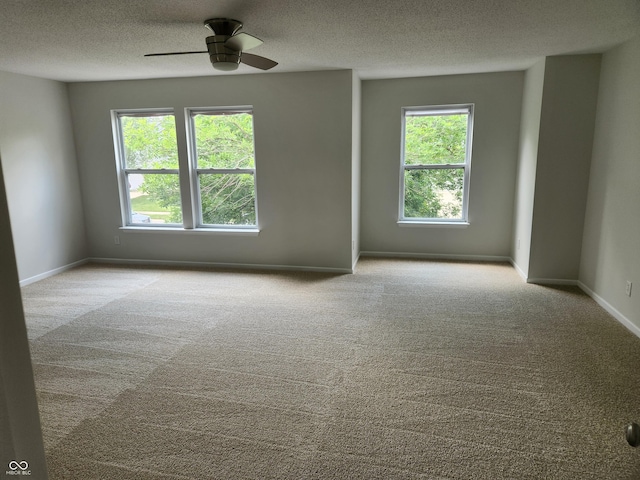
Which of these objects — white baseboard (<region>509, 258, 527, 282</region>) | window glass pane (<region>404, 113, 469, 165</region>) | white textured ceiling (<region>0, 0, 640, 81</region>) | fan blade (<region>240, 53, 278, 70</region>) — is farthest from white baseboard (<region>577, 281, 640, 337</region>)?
fan blade (<region>240, 53, 278, 70</region>)

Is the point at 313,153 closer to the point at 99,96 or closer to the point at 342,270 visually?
the point at 342,270

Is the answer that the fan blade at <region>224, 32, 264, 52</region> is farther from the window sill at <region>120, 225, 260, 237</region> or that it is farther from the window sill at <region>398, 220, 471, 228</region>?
the window sill at <region>398, 220, 471, 228</region>

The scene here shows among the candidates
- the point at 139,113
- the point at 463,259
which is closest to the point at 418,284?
the point at 463,259

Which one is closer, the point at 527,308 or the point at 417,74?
the point at 527,308

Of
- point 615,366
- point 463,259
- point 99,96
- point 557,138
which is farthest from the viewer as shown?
point 463,259

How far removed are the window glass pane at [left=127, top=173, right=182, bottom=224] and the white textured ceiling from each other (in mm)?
1391

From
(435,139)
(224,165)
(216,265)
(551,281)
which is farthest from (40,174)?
(551,281)

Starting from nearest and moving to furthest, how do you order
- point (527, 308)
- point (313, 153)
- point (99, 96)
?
1. point (527, 308)
2. point (313, 153)
3. point (99, 96)

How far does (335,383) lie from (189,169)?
3.53m

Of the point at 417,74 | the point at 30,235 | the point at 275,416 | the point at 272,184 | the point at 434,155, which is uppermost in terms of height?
the point at 417,74

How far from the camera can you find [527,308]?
3.59 m

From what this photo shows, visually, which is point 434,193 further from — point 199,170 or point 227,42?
point 227,42

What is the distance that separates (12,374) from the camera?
2.96 feet

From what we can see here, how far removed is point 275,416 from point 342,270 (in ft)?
9.06
